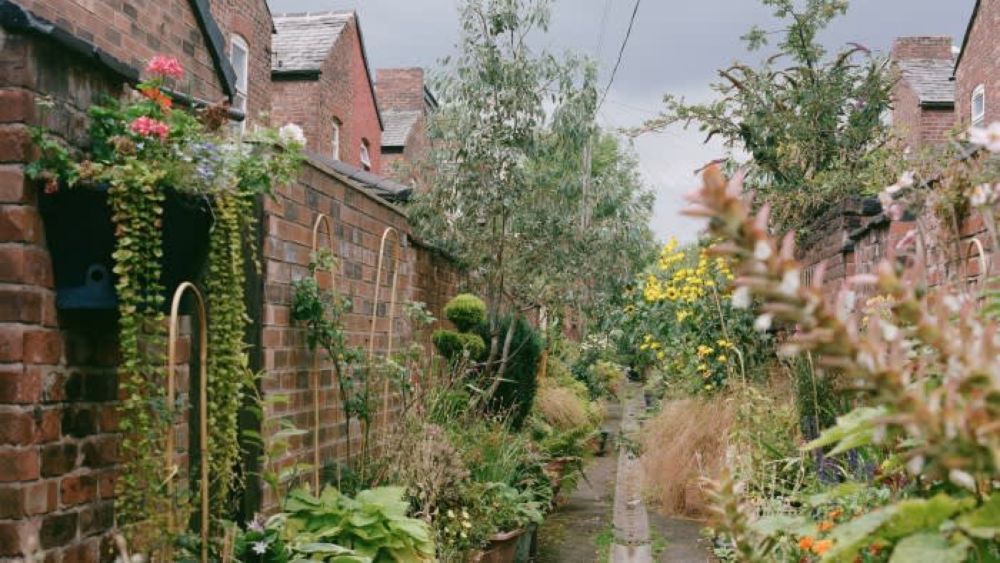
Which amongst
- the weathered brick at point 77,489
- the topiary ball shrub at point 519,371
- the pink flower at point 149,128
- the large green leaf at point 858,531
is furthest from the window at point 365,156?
the large green leaf at point 858,531

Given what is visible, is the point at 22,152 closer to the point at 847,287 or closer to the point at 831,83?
the point at 847,287

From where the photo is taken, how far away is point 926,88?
73.9ft

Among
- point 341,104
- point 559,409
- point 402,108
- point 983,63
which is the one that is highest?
point 402,108

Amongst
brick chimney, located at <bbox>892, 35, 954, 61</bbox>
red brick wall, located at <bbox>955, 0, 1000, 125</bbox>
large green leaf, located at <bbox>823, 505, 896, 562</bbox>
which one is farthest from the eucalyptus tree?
brick chimney, located at <bbox>892, 35, 954, 61</bbox>

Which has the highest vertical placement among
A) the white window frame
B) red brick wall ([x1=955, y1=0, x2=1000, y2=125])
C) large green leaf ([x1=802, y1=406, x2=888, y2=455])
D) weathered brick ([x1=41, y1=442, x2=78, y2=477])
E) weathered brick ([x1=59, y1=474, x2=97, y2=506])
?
red brick wall ([x1=955, y1=0, x2=1000, y2=125])

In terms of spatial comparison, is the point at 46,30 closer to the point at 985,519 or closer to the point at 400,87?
the point at 985,519

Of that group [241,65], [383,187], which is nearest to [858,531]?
[383,187]

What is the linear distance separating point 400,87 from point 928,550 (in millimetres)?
27421

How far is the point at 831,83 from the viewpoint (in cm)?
1057

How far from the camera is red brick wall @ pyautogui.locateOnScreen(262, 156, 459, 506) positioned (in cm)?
416

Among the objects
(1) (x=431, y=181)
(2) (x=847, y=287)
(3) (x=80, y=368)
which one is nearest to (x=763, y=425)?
(1) (x=431, y=181)

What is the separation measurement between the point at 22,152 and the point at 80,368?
2.13ft

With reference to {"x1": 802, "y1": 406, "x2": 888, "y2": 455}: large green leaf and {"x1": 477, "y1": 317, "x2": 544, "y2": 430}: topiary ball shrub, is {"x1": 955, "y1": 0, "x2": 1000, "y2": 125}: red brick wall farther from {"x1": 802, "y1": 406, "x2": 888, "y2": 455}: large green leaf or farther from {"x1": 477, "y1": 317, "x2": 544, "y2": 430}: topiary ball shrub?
{"x1": 802, "y1": 406, "x2": 888, "y2": 455}: large green leaf

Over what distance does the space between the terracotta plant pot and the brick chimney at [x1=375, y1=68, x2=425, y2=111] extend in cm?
2308
